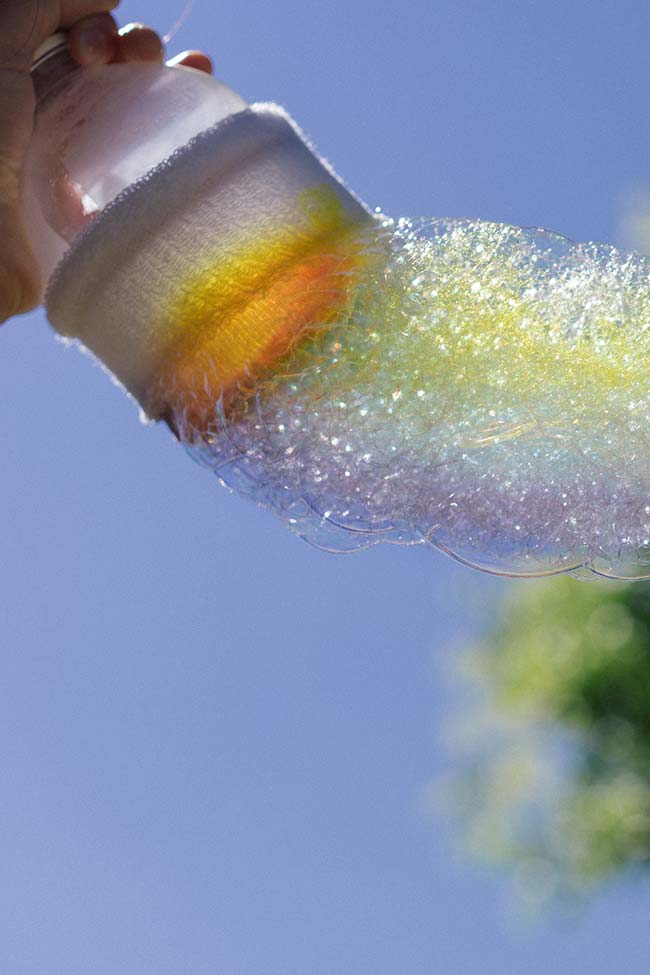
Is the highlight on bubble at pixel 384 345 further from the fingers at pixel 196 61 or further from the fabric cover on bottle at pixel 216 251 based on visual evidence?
the fingers at pixel 196 61

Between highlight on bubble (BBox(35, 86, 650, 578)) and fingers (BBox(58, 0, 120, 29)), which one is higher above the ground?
fingers (BBox(58, 0, 120, 29))

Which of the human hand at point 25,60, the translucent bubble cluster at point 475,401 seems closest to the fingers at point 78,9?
the human hand at point 25,60

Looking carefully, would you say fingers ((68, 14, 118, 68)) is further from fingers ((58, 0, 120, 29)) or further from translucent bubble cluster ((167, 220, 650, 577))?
translucent bubble cluster ((167, 220, 650, 577))

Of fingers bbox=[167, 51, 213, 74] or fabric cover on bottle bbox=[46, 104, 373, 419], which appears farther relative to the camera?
fingers bbox=[167, 51, 213, 74]

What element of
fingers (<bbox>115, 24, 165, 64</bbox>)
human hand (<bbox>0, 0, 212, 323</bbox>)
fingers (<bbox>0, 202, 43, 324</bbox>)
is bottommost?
fingers (<bbox>0, 202, 43, 324</bbox>)

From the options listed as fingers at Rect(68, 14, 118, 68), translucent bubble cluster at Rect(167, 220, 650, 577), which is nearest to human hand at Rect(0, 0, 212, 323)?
fingers at Rect(68, 14, 118, 68)

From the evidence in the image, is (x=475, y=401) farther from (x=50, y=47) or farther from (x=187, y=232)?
(x=50, y=47)
